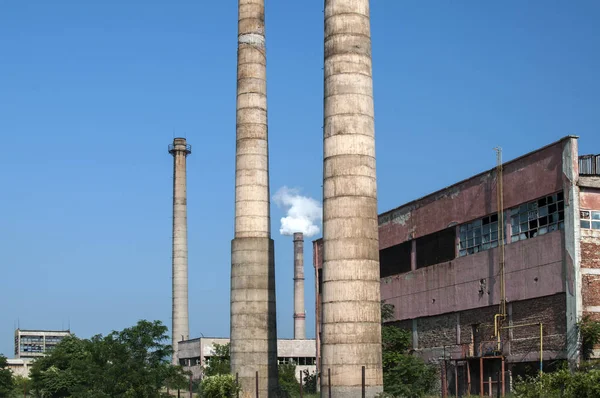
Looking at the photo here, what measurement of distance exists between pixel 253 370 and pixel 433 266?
374 inches

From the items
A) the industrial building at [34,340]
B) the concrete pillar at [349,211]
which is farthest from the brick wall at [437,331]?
the industrial building at [34,340]

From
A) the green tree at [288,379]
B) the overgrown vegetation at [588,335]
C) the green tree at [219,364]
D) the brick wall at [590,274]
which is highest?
the brick wall at [590,274]

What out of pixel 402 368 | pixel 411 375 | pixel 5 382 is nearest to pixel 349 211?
pixel 402 368

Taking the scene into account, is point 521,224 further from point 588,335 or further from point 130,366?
point 130,366

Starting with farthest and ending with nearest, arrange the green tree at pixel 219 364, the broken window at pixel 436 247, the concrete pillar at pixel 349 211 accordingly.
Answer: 1. the green tree at pixel 219 364
2. the broken window at pixel 436 247
3. the concrete pillar at pixel 349 211

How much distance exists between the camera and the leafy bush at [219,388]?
2722 centimetres

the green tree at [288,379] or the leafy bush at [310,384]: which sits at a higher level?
the green tree at [288,379]

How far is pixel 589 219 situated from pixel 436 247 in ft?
27.5

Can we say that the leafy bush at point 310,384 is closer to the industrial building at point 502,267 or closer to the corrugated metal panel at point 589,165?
the industrial building at point 502,267

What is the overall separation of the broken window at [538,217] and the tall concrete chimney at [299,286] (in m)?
38.4

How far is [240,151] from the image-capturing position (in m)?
29.4

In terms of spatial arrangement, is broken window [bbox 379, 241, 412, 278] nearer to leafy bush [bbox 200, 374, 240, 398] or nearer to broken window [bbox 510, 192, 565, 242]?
broken window [bbox 510, 192, 565, 242]

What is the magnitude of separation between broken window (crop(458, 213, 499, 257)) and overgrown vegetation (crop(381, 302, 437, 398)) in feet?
15.9

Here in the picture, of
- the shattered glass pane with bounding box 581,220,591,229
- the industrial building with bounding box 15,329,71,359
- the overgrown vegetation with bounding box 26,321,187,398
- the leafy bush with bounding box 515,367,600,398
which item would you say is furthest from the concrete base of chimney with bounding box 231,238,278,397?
the industrial building with bounding box 15,329,71,359
